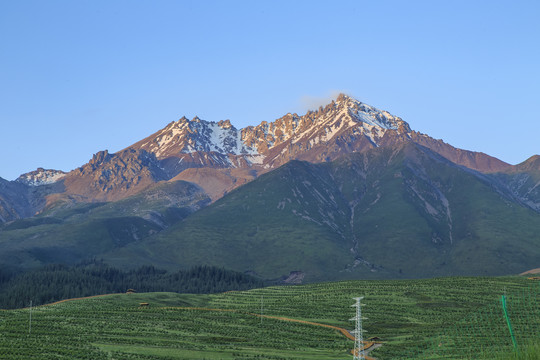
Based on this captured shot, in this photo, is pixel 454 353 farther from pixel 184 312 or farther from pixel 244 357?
pixel 184 312

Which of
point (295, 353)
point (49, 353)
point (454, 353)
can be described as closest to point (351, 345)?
point (295, 353)

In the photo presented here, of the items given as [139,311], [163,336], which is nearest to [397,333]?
[163,336]

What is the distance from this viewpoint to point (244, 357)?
122m

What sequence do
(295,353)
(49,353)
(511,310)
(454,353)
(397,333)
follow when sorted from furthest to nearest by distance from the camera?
(511,310)
(397,333)
(295,353)
(49,353)
(454,353)

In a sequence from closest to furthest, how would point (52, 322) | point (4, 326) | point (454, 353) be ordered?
point (454, 353) < point (4, 326) < point (52, 322)

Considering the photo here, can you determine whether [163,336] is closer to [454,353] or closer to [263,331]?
[263,331]

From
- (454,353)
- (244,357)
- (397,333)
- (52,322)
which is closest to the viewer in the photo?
(454,353)

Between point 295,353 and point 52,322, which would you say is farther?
point 52,322

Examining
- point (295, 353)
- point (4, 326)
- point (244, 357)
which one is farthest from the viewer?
point (4, 326)

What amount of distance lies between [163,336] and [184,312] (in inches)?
2058

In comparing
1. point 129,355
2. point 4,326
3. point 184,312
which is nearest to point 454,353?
point 129,355

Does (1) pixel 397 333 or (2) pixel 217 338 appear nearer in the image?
(2) pixel 217 338

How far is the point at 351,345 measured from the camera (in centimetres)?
14712

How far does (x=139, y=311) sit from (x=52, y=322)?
39099mm
